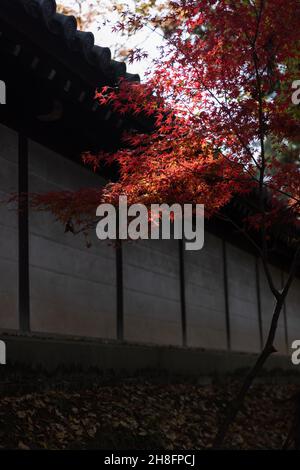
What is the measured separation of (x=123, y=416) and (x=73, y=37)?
493cm

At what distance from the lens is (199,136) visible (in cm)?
914

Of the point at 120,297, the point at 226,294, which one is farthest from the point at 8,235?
the point at 226,294

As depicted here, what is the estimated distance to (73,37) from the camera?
365 inches

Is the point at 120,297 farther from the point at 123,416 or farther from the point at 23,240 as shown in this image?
the point at 123,416

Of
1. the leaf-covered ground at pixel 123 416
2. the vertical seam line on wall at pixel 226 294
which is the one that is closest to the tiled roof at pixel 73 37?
the leaf-covered ground at pixel 123 416

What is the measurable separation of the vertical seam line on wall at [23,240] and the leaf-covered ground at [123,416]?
1.01 metres

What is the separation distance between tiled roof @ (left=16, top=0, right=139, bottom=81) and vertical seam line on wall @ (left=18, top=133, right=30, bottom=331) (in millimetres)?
1825

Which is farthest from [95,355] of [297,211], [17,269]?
[297,211]

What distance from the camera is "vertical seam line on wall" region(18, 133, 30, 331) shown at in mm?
10484

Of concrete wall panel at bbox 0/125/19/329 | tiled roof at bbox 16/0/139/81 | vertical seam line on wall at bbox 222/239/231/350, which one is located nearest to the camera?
tiled roof at bbox 16/0/139/81

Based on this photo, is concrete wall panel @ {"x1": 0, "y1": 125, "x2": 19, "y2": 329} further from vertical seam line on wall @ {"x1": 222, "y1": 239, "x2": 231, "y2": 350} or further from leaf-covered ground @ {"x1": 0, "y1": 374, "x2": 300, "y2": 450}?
vertical seam line on wall @ {"x1": 222, "y1": 239, "x2": 231, "y2": 350}

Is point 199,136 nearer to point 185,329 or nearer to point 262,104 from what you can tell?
point 262,104

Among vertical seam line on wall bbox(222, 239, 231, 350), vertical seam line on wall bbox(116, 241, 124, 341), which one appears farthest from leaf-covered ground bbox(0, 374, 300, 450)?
vertical seam line on wall bbox(222, 239, 231, 350)

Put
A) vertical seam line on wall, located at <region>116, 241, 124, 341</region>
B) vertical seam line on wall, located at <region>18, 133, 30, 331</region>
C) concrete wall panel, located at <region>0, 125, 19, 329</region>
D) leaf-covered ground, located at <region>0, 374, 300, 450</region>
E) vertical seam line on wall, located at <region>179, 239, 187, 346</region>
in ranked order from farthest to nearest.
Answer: vertical seam line on wall, located at <region>179, 239, 187, 346</region> < vertical seam line on wall, located at <region>116, 241, 124, 341</region> < vertical seam line on wall, located at <region>18, 133, 30, 331</region> < concrete wall panel, located at <region>0, 125, 19, 329</region> < leaf-covered ground, located at <region>0, 374, 300, 450</region>
